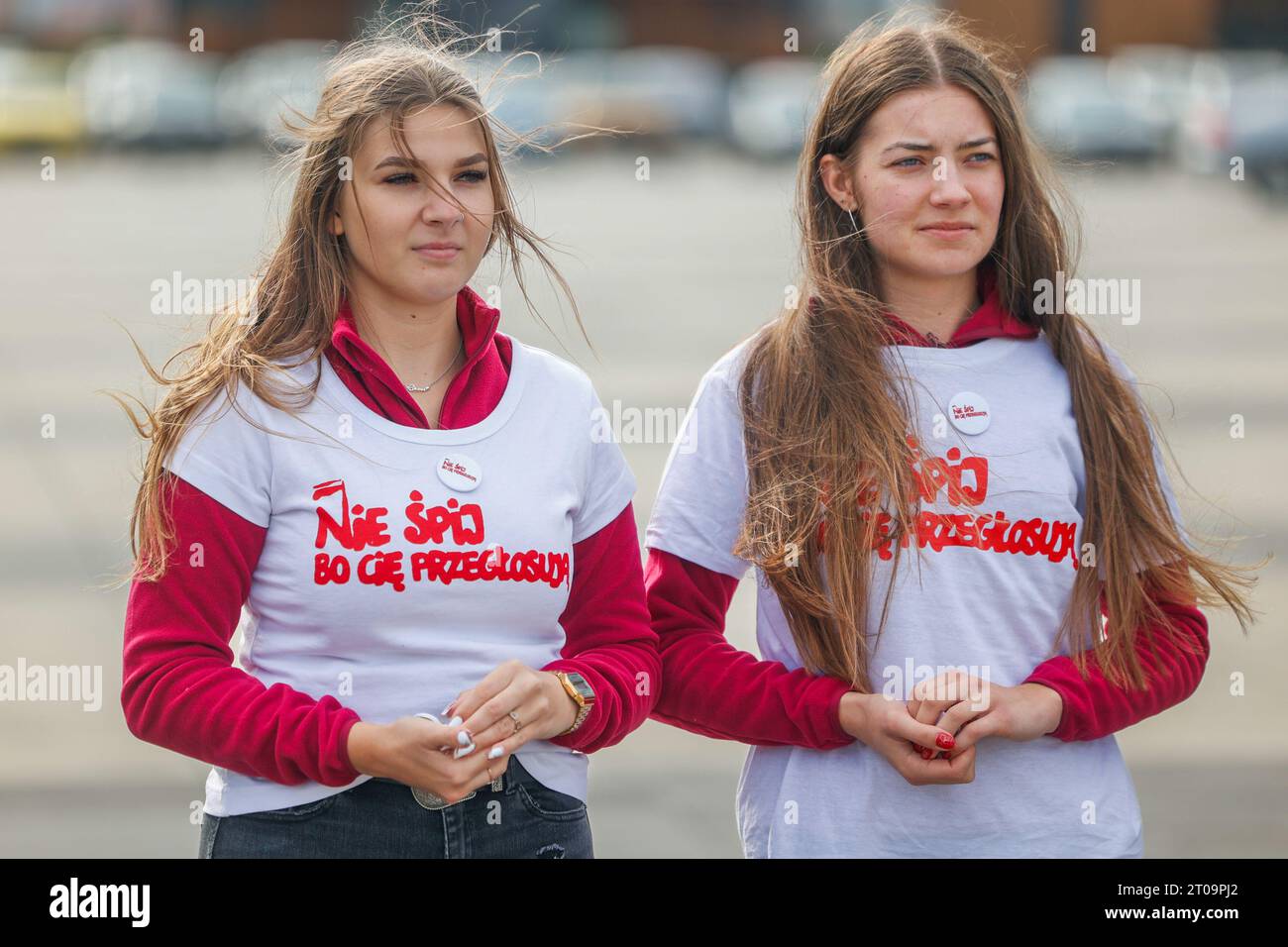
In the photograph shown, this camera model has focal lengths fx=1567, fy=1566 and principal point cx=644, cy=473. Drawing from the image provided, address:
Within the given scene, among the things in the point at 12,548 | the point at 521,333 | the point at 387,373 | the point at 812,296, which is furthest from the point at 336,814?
the point at 521,333

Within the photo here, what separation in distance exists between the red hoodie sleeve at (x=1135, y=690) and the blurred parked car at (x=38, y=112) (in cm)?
2871

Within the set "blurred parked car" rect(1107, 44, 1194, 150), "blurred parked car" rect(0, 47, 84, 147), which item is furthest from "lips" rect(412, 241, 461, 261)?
"blurred parked car" rect(0, 47, 84, 147)

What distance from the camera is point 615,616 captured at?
2400mm

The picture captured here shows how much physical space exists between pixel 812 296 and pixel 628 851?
92.0 inches

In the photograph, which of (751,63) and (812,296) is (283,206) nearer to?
(812,296)

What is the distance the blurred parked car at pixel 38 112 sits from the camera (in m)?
28.0

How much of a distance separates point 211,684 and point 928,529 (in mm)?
1085

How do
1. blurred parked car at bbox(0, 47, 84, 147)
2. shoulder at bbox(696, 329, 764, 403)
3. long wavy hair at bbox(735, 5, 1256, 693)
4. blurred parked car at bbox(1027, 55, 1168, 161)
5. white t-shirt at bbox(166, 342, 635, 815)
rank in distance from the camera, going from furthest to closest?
blurred parked car at bbox(0, 47, 84, 147) < blurred parked car at bbox(1027, 55, 1168, 161) < shoulder at bbox(696, 329, 764, 403) < long wavy hair at bbox(735, 5, 1256, 693) < white t-shirt at bbox(166, 342, 635, 815)

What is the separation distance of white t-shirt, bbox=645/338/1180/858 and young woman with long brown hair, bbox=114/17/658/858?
0.74 feet

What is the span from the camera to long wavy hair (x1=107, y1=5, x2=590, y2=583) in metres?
2.25

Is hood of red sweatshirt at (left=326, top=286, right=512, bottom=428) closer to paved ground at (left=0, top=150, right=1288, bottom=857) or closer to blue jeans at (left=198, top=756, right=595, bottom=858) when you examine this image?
paved ground at (left=0, top=150, right=1288, bottom=857)

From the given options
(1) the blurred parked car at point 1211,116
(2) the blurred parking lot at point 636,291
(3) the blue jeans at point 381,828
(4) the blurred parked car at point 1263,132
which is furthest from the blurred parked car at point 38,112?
(3) the blue jeans at point 381,828

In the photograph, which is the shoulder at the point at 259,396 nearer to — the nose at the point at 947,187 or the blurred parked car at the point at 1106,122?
the nose at the point at 947,187

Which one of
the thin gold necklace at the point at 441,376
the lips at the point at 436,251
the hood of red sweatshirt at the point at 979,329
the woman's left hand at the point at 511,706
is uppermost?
the lips at the point at 436,251
